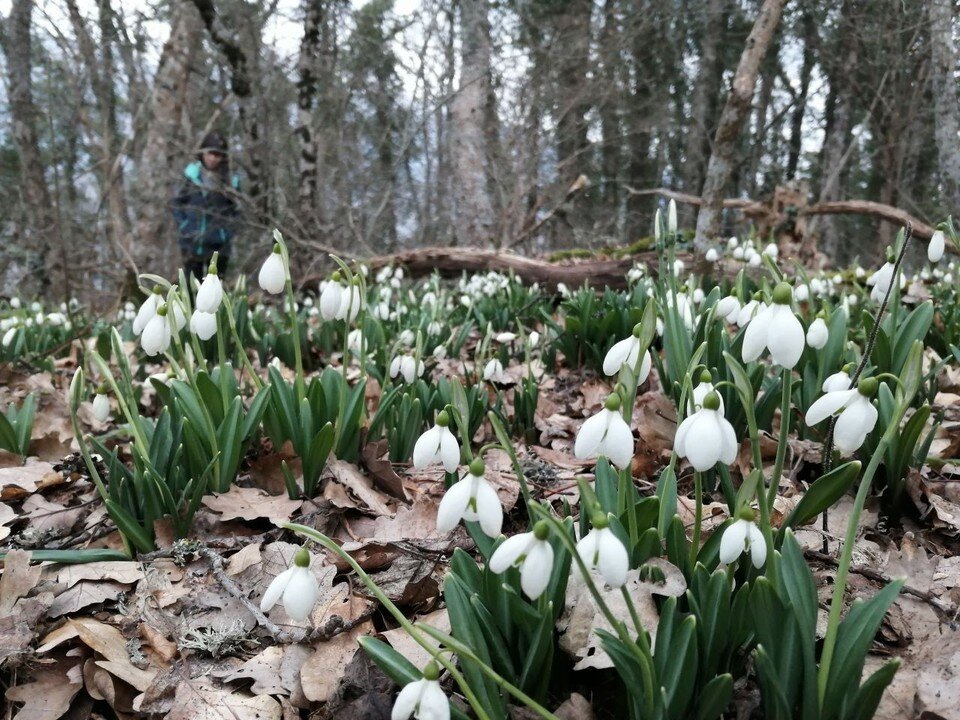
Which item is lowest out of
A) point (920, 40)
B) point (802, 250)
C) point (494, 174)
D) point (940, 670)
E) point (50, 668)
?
point (50, 668)

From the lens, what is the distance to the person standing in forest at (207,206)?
680 centimetres

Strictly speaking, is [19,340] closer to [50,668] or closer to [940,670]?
[50,668]

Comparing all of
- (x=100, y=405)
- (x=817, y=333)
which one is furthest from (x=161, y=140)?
(x=817, y=333)

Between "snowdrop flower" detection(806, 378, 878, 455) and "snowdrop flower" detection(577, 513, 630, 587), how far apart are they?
0.34m

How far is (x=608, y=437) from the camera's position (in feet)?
3.12

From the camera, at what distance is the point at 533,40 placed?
10.4 metres

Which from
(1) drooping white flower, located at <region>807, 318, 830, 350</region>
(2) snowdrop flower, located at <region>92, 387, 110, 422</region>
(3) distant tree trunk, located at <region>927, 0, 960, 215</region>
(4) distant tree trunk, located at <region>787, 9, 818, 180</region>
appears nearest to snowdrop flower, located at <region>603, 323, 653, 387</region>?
(1) drooping white flower, located at <region>807, 318, 830, 350</region>

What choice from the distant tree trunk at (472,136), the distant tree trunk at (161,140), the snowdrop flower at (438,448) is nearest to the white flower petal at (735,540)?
the snowdrop flower at (438,448)

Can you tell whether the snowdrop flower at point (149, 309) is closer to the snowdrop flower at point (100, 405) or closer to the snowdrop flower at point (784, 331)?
the snowdrop flower at point (100, 405)

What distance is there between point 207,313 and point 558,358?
211cm

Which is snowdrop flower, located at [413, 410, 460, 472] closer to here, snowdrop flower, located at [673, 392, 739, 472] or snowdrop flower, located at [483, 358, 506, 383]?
snowdrop flower, located at [673, 392, 739, 472]

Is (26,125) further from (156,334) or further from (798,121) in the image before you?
(798,121)

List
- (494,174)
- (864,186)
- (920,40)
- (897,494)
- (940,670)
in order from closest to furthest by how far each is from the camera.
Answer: (940,670) → (897,494) → (920,40) → (494,174) → (864,186)

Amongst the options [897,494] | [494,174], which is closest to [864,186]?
[494,174]
